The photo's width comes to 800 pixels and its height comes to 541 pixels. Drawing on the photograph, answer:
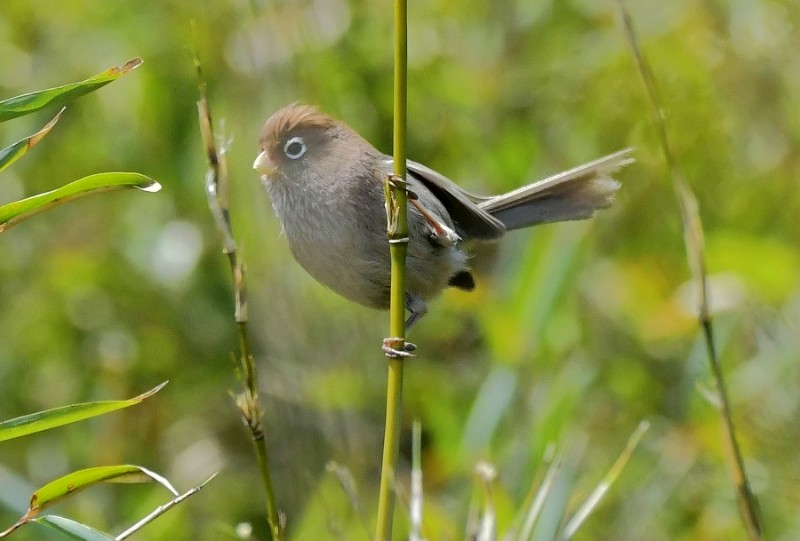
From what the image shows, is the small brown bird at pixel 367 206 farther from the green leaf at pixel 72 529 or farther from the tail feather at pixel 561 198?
the green leaf at pixel 72 529

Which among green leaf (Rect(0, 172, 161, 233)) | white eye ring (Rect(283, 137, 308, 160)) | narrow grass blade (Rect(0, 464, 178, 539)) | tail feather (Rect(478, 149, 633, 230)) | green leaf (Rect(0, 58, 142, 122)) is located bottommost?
tail feather (Rect(478, 149, 633, 230))

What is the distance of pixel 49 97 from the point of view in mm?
1813

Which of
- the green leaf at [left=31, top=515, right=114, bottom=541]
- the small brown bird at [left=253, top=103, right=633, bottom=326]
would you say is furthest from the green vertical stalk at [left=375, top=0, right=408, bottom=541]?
the small brown bird at [left=253, top=103, right=633, bottom=326]

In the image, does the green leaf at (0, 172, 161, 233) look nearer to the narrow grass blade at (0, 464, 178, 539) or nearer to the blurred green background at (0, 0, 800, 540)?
the narrow grass blade at (0, 464, 178, 539)

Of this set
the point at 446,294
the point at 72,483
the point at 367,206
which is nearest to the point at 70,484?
the point at 72,483

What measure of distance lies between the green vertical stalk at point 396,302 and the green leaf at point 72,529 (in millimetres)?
436

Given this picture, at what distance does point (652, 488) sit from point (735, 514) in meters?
0.37

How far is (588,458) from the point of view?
16.7 ft

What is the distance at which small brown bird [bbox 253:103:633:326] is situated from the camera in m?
3.00

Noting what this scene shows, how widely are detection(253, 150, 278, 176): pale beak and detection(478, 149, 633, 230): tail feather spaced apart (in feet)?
2.14

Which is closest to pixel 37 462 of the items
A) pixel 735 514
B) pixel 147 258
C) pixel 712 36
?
pixel 147 258

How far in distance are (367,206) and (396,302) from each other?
1134 millimetres

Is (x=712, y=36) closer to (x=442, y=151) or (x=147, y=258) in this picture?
(x=442, y=151)

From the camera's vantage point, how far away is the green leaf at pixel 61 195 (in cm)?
180
